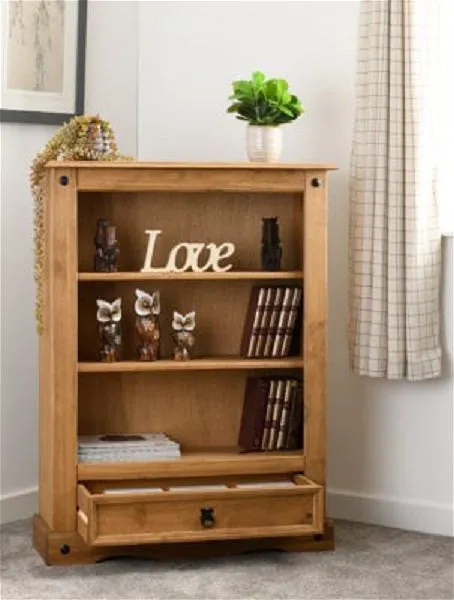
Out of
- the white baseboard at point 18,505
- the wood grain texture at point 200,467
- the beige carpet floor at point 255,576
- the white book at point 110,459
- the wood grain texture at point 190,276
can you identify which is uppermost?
the wood grain texture at point 190,276

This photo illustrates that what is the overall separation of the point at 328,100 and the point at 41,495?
1.44 metres

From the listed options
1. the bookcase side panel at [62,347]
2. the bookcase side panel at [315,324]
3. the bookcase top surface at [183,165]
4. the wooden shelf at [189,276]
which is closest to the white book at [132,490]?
the bookcase side panel at [62,347]

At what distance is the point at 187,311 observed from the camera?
11.6 ft

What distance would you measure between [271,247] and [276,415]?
47cm

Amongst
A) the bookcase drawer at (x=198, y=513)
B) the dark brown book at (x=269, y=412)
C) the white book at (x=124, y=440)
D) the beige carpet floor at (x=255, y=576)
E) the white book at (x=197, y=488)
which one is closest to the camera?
the beige carpet floor at (x=255, y=576)

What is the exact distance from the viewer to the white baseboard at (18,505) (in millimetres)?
3654

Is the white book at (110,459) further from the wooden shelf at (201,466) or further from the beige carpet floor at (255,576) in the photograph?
the beige carpet floor at (255,576)

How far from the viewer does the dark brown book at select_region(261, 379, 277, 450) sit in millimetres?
3449

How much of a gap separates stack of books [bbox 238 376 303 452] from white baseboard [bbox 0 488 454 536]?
1.29 feet

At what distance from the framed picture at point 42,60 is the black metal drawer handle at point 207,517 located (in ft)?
4.24

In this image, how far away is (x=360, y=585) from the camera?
3.08m

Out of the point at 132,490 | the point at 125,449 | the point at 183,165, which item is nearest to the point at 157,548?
the point at 132,490

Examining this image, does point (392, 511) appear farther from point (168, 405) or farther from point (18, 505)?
point (18, 505)

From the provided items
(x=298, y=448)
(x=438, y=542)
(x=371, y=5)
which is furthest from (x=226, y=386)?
(x=371, y=5)
